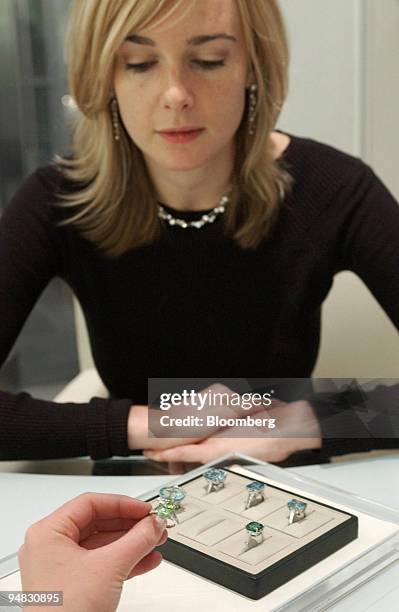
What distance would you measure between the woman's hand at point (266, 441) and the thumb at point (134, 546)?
0.29 meters

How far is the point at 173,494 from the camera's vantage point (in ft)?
2.30

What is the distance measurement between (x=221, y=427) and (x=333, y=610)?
1.00ft

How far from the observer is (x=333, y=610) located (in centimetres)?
60

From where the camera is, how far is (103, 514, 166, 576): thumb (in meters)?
0.54

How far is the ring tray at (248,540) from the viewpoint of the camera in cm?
60

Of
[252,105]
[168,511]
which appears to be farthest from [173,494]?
[252,105]

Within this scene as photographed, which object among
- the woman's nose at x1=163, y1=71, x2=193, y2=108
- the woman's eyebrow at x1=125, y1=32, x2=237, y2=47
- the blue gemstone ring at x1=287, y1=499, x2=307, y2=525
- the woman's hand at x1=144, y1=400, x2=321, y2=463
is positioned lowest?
the woman's hand at x1=144, y1=400, x2=321, y2=463

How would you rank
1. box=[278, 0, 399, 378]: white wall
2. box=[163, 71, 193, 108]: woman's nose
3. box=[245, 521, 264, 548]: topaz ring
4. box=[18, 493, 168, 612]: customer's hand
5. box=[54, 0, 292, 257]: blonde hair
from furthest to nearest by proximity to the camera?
box=[278, 0, 399, 378]: white wall → box=[54, 0, 292, 257]: blonde hair → box=[163, 71, 193, 108]: woman's nose → box=[245, 521, 264, 548]: topaz ring → box=[18, 493, 168, 612]: customer's hand

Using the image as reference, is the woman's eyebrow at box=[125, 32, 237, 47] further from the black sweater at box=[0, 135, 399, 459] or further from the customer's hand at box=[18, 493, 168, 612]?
the customer's hand at box=[18, 493, 168, 612]

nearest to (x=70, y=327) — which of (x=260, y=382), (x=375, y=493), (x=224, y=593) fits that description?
(x=260, y=382)

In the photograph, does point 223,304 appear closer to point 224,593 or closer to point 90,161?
point 90,161

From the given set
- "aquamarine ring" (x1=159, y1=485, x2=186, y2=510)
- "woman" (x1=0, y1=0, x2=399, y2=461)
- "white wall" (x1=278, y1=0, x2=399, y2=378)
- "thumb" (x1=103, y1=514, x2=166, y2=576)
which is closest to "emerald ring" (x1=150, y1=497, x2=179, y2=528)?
"aquamarine ring" (x1=159, y1=485, x2=186, y2=510)

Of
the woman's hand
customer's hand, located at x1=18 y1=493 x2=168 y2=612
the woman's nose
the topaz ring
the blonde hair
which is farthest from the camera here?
the blonde hair

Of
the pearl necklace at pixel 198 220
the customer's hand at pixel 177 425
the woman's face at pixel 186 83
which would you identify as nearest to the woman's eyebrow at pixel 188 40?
the woman's face at pixel 186 83
